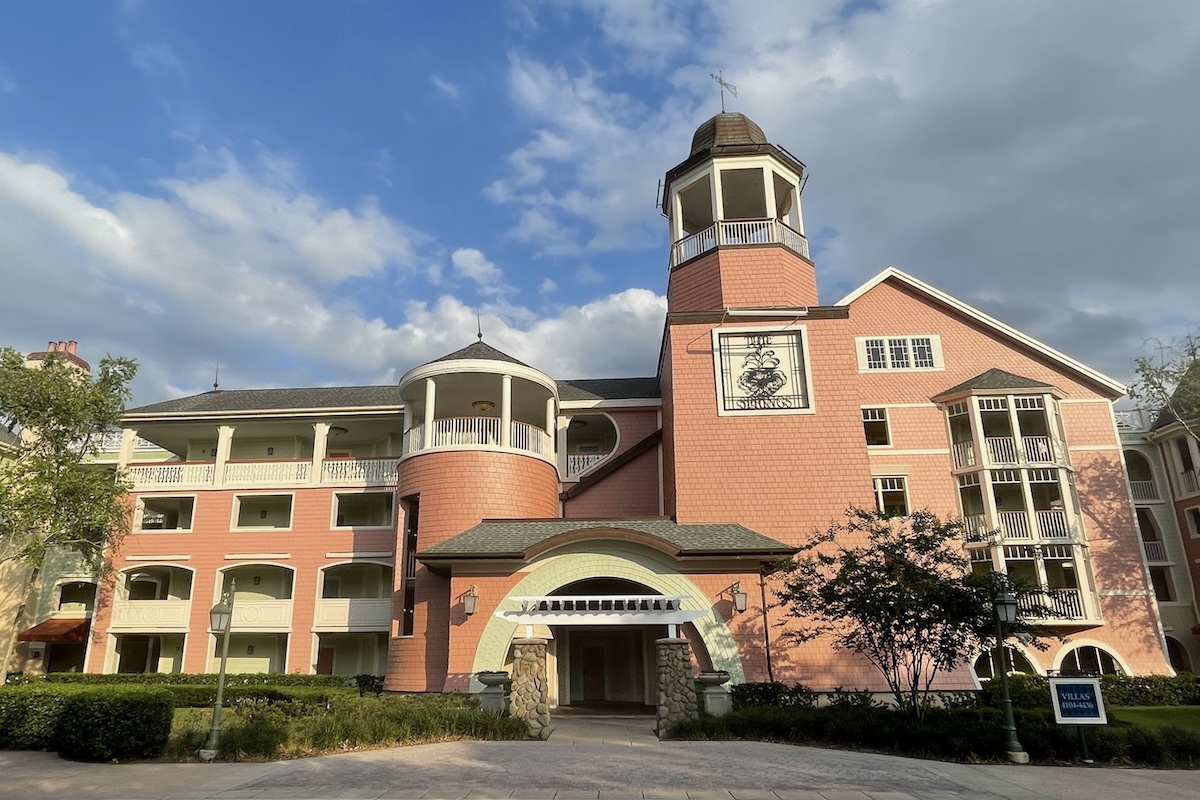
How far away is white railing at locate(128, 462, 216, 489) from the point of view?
83.4ft

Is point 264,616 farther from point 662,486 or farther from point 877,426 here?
point 877,426

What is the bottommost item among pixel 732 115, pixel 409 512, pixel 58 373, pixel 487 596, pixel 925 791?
pixel 925 791

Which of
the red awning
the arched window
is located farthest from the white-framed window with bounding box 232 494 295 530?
the arched window

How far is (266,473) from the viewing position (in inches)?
1004

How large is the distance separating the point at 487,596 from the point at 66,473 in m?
14.7

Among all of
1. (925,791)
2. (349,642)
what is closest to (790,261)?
(925,791)

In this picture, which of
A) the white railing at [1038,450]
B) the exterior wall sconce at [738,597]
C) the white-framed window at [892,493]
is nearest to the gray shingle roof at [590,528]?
the exterior wall sconce at [738,597]

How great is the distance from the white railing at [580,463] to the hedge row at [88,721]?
14486mm

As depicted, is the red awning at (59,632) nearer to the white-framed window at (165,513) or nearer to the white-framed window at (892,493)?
the white-framed window at (165,513)

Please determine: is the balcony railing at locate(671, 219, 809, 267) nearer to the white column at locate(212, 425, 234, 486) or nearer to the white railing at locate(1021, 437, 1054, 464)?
the white railing at locate(1021, 437, 1054, 464)

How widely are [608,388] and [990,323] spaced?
44.1ft

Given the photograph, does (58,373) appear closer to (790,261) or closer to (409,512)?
(409,512)

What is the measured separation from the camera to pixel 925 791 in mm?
9023

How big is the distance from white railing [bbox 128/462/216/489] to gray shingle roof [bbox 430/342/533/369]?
10.8m
